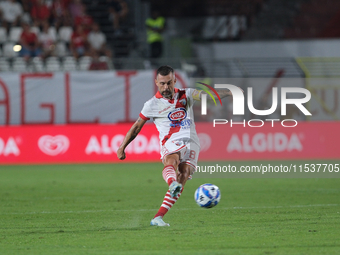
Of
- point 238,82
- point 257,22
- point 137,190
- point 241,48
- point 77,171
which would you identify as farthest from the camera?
point 257,22

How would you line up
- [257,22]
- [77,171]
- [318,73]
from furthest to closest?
1. [257,22]
2. [318,73]
3. [77,171]

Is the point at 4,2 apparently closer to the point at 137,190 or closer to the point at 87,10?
the point at 87,10

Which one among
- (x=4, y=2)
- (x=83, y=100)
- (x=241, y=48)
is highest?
(x=4, y=2)

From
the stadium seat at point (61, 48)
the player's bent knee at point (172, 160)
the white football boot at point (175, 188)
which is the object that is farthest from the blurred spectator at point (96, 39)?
the white football boot at point (175, 188)

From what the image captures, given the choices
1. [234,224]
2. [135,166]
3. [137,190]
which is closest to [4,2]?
[135,166]

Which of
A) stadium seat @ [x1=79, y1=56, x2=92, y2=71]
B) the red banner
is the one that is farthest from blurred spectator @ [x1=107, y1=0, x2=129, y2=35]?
the red banner

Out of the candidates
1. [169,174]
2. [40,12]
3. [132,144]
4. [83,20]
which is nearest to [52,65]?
[40,12]

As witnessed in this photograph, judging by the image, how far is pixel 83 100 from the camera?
19422 millimetres

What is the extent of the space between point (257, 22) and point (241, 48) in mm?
3093

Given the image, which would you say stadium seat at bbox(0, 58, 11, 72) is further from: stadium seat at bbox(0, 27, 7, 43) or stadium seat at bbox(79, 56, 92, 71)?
stadium seat at bbox(79, 56, 92, 71)

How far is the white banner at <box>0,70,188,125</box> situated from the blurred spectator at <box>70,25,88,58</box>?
1.89 m

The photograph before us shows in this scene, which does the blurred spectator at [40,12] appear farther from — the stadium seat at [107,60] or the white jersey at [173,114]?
the white jersey at [173,114]

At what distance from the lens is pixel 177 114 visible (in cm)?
746

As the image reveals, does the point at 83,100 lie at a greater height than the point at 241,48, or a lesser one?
lesser
